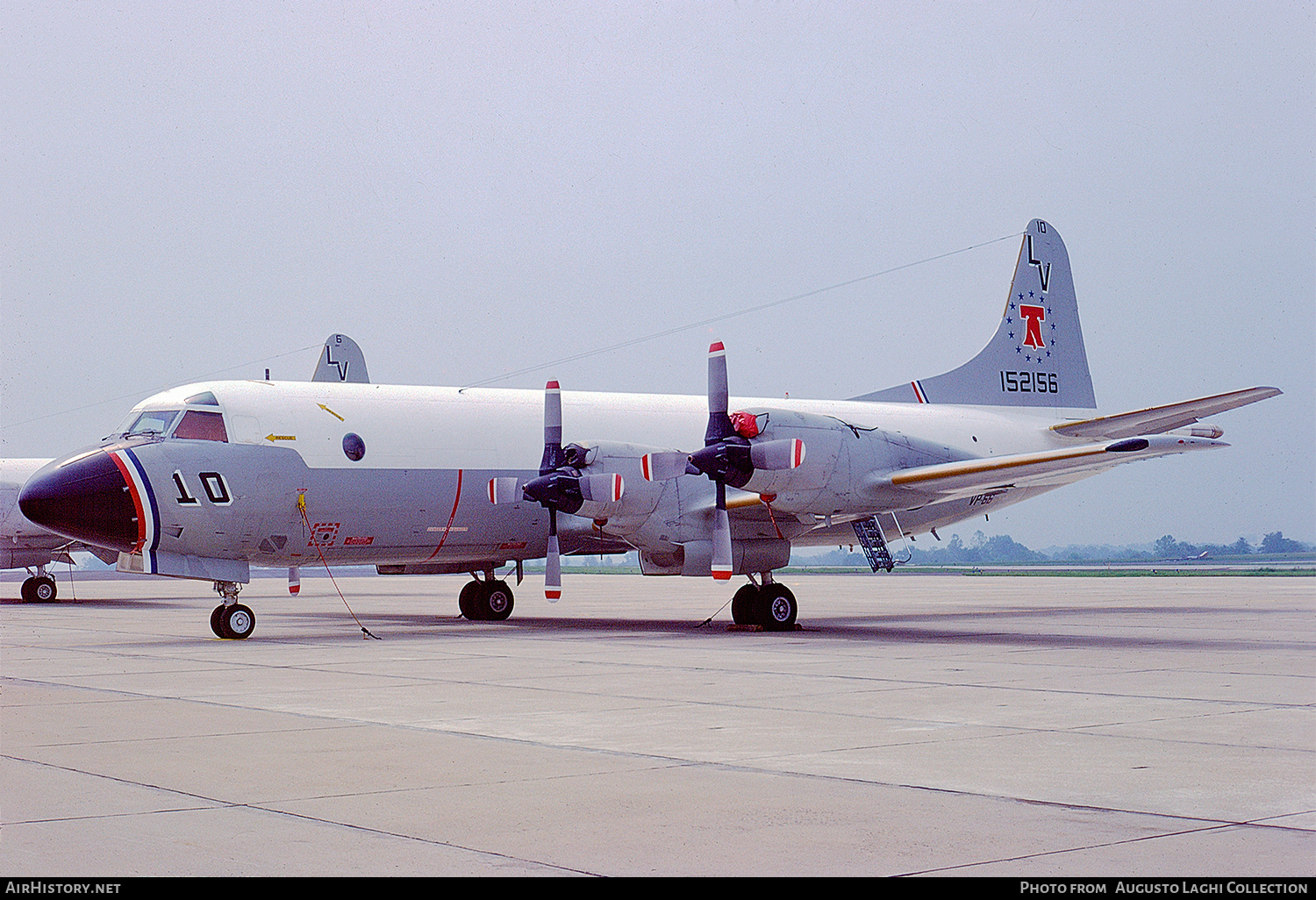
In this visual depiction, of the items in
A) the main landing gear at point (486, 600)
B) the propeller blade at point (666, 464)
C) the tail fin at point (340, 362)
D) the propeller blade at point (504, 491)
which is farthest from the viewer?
the tail fin at point (340, 362)

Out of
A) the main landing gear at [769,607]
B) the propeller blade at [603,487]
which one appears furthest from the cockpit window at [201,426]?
the main landing gear at [769,607]

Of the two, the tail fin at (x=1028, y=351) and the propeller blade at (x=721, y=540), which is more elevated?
the tail fin at (x=1028, y=351)

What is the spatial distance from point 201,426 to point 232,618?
2773 millimetres

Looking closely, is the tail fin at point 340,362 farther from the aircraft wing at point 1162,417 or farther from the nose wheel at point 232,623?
the aircraft wing at point 1162,417

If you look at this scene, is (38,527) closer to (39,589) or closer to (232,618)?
(39,589)

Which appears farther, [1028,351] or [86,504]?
[1028,351]

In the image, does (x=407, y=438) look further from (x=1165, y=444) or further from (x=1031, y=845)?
(x=1031, y=845)

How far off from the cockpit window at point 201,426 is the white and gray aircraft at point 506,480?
0.03 metres

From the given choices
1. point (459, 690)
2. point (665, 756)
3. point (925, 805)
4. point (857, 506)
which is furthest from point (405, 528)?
point (925, 805)

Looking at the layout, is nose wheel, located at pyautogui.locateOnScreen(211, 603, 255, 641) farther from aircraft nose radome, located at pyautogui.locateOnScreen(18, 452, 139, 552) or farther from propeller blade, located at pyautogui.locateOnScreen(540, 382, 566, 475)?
propeller blade, located at pyautogui.locateOnScreen(540, 382, 566, 475)

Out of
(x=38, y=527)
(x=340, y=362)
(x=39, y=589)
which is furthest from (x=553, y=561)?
(x=39, y=589)

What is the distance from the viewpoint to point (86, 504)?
17609 millimetres

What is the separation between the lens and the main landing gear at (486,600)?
78.3 feet

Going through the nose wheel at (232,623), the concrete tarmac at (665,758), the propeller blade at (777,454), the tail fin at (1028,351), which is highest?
the tail fin at (1028,351)
